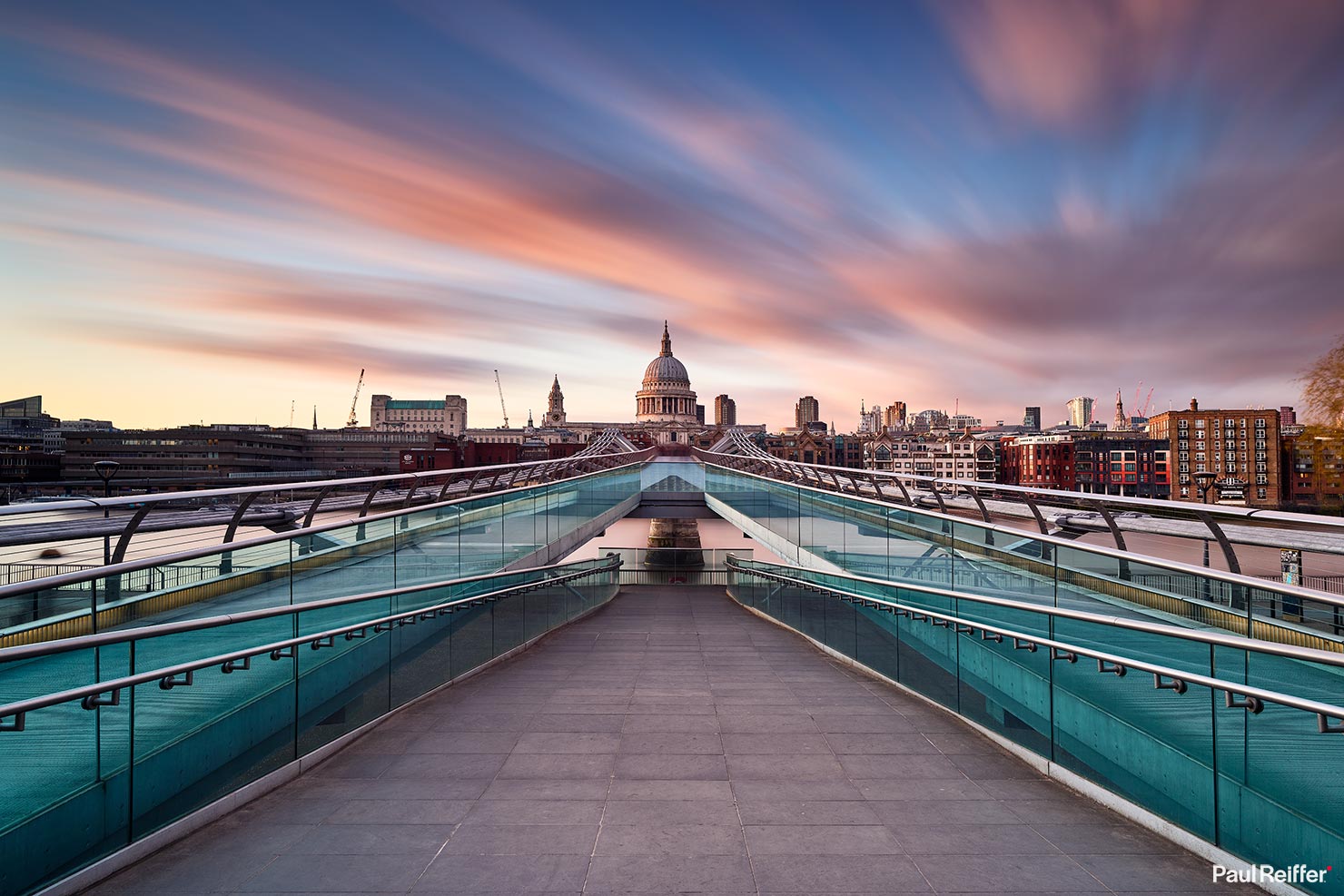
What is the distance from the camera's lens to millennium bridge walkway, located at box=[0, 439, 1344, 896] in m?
3.84

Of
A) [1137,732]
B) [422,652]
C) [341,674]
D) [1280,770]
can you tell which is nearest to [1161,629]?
[1137,732]

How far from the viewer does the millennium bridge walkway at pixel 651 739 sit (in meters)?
3.84

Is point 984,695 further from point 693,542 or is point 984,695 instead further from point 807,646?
point 693,542

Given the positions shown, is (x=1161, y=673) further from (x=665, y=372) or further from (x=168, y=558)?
(x=665, y=372)

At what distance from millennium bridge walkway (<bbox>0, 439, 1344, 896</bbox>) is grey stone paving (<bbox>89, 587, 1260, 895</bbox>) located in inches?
1.0

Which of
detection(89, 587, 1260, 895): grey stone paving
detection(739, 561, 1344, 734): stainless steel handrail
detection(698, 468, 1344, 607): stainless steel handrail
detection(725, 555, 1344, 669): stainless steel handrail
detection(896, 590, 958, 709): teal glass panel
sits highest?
detection(698, 468, 1344, 607): stainless steel handrail

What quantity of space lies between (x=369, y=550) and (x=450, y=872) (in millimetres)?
3483

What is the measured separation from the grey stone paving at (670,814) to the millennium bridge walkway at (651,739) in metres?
0.02

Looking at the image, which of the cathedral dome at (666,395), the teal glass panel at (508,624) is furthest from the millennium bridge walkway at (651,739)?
the cathedral dome at (666,395)

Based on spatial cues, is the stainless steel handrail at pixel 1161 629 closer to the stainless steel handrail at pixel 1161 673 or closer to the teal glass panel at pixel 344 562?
the stainless steel handrail at pixel 1161 673

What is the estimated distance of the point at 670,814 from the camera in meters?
4.59

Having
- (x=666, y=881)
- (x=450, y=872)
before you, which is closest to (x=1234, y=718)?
(x=666, y=881)

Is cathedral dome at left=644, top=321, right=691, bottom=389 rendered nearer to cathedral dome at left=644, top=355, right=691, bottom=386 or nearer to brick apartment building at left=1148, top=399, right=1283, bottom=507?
cathedral dome at left=644, top=355, right=691, bottom=386

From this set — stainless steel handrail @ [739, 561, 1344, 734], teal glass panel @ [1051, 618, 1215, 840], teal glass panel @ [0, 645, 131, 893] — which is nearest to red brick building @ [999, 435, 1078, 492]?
stainless steel handrail @ [739, 561, 1344, 734]
